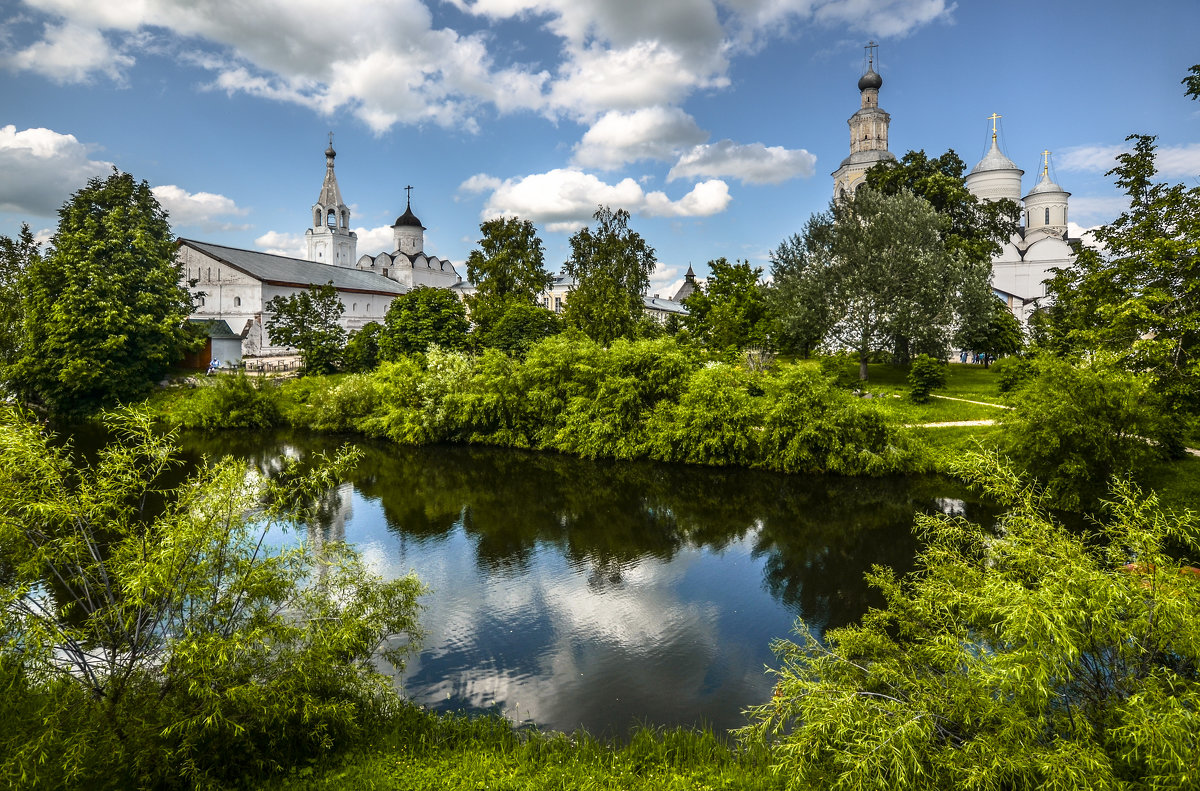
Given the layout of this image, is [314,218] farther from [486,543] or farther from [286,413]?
[486,543]

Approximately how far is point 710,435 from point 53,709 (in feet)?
53.8

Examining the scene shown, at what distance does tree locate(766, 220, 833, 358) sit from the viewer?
1017 inches

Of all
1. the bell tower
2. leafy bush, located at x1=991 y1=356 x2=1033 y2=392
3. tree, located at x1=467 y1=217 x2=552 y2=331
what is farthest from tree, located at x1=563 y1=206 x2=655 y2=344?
the bell tower

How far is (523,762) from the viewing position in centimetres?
619

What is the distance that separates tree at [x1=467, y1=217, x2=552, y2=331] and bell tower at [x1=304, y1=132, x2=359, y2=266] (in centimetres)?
3252

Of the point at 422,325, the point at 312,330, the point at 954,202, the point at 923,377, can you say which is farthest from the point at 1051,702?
the point at 312,330

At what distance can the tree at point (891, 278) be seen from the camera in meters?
24.4

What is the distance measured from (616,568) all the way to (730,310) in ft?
73.3

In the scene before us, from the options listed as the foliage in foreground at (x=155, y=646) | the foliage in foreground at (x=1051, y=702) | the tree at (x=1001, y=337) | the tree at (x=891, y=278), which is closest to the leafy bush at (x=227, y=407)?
the foliage in foreground at (x=155, y=646)

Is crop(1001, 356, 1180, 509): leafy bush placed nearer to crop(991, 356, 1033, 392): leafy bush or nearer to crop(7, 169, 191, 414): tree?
crop(991, 356, 1033, 392): leafy bush

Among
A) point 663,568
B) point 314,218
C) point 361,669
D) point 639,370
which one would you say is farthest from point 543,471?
point 314,218

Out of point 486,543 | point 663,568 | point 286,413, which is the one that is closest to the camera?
point 663,568

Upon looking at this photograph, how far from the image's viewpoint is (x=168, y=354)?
2902 cm

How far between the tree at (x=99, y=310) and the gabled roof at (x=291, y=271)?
911 cm
